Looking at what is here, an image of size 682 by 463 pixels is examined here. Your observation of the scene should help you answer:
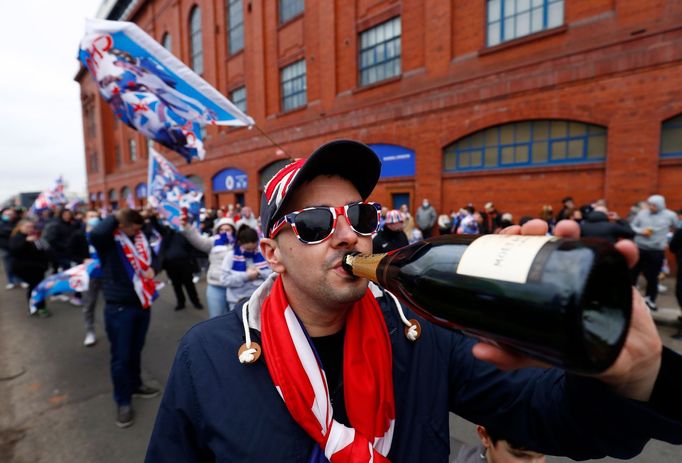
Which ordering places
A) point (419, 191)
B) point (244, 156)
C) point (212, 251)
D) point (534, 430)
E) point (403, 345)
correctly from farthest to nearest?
point (244, 156), point (419, 191), point (212, 251), point (403, 345), point (534, 430)

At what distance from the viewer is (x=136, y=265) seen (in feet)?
12.2

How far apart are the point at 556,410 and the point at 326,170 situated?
110cm

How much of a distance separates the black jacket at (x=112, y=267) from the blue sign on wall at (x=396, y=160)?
396 inches

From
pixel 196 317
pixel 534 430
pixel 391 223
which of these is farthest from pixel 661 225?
pixel 196 317

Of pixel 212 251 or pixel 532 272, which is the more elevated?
pixel 532 272

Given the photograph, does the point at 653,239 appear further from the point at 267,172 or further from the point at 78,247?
the point at 267,172

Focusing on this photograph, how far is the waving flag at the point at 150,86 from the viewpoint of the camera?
11.3 feet

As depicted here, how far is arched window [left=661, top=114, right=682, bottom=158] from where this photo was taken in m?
7.95

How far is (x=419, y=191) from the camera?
12188 mm

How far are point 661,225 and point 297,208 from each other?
7169 mm

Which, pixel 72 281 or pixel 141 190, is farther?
pixel 141 190

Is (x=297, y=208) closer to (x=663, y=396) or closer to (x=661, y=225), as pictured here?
(x=663, y=396)

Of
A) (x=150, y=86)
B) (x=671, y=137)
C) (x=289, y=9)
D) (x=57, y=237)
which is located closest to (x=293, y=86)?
(x=289, y=9)

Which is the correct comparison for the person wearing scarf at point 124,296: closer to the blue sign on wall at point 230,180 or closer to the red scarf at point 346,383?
the red scarf at point 346,383
